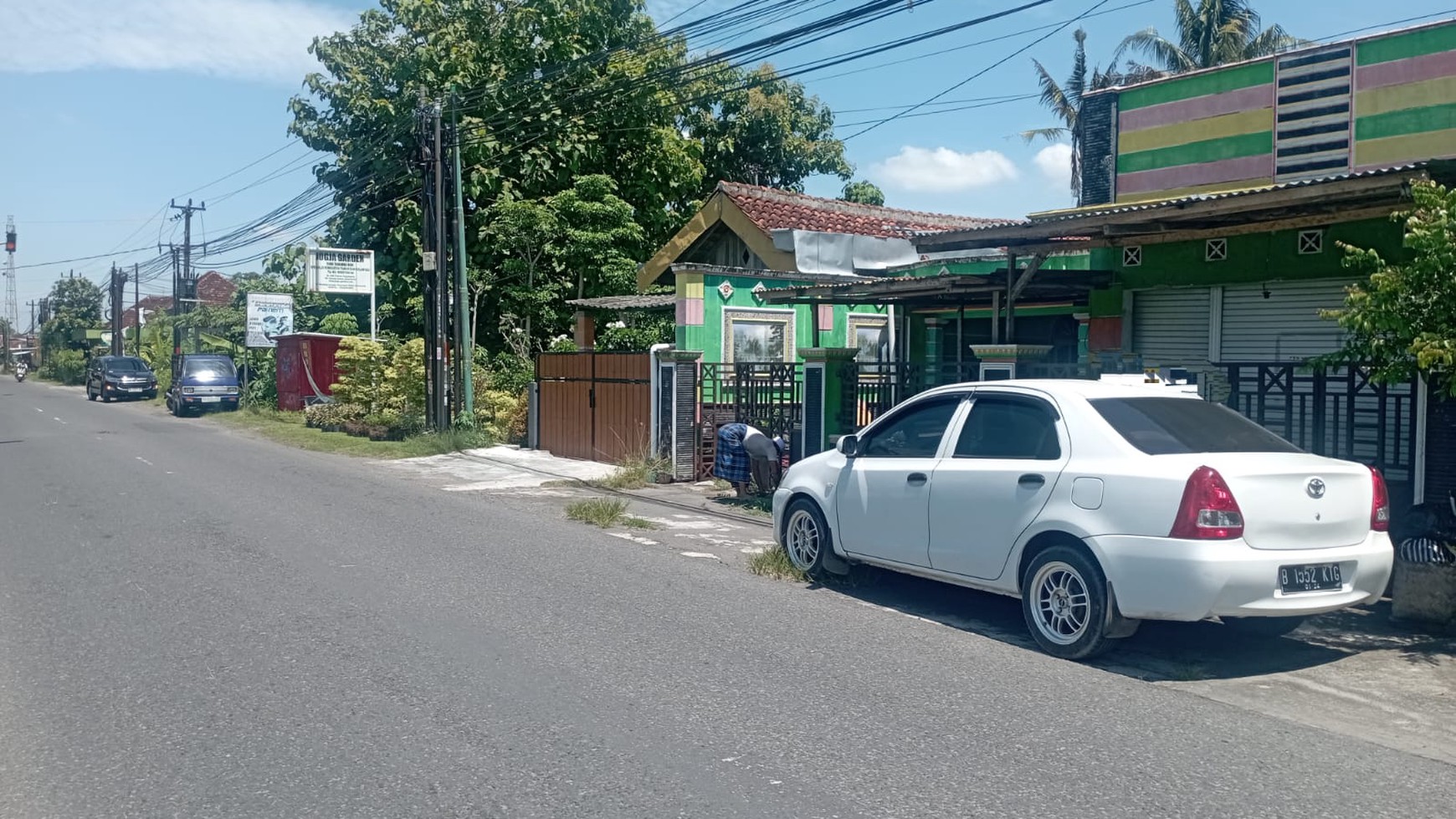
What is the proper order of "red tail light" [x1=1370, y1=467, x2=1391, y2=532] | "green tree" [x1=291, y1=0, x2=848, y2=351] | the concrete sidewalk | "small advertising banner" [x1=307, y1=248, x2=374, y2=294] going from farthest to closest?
1. "small advertising banner" [x1=307, y1=248, x2=374, y2=294]
2. "green tree" [x1=291, y1=0, x2=848, y2=351]
3. "red tail light" [x1=1370, y1=467, x2=1391, y2=532]
4. the concrete sidewalk

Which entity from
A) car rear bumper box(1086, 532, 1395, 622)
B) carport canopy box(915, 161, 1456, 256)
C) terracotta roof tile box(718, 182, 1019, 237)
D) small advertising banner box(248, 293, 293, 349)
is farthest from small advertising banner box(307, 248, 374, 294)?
car rear bumper box(1086, 532, 1395, 622)

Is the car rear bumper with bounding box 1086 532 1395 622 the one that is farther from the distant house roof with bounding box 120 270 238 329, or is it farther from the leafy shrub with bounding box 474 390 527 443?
the distant house roof with bounding box 120 270 238 329

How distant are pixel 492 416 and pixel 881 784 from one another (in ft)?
64.2

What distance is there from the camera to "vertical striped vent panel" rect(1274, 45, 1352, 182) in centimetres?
1310

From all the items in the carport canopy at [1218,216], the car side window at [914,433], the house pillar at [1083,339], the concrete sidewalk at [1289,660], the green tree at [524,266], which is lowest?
the concrete sidewalk at [1289,660]

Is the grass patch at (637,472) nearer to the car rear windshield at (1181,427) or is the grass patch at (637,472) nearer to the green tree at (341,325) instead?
the car rear windshield at (1181,427)

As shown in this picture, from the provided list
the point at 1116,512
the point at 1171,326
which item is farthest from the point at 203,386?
the point at 1116,512

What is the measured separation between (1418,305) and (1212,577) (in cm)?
272

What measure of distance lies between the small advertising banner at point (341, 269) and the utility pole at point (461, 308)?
851cm

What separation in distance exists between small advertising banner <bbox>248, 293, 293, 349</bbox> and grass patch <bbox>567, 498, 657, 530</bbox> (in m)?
26.5

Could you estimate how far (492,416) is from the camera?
23484 millimetres

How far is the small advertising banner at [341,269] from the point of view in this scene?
101 feet

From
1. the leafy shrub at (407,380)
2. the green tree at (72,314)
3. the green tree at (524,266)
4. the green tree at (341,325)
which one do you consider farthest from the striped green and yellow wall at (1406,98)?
the green tree at (72,314)

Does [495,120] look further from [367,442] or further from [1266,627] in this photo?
[1266,627]
